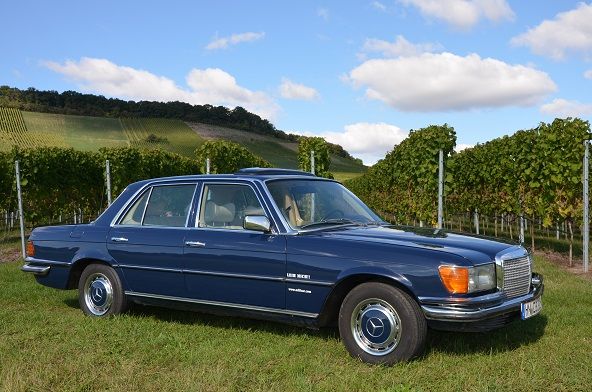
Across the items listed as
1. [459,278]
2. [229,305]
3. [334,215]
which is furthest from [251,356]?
[459,278]

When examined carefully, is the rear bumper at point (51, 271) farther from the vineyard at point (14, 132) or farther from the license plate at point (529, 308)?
the vineyard at point (14, 132)

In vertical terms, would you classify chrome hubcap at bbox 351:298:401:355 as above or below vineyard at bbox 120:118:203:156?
below

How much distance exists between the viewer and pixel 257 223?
557cm

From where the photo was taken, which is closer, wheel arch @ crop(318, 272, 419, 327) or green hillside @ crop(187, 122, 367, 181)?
wheel arch @ crop(318, 272, 419, 327)

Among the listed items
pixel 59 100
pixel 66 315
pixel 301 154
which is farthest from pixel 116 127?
pixel 66 315

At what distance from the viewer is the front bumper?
4.77 meters

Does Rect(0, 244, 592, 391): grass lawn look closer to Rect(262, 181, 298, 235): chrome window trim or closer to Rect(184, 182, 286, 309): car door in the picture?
Rect(184, 182, 286, 309): car door

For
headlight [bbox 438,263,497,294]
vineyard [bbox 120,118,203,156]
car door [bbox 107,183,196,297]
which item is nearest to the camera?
headlight [bbox 438,263,497,294]

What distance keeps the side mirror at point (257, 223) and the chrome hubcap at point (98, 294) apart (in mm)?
2258

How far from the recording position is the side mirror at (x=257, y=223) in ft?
18.3

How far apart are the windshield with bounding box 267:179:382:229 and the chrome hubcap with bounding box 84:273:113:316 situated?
95.9 inches

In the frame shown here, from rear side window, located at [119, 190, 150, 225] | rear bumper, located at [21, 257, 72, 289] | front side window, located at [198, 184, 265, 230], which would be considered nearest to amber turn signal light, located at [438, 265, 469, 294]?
front side window, located at [198, 184, 265, 230]

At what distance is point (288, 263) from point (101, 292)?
272 centimetres

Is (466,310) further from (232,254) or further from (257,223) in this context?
(232,254)
